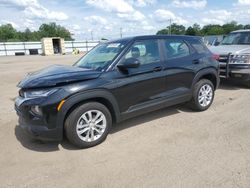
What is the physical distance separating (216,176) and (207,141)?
101 centimetres

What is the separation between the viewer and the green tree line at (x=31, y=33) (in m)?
87.0

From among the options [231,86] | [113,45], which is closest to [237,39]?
[231,86]

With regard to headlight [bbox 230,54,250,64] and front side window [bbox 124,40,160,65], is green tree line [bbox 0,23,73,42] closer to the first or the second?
headlight [bbox 230,54,250,64]

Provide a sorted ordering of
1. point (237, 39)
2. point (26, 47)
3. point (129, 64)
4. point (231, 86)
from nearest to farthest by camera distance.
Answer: point (129, 64)
point (231, 86)
point (237, 39)
point (26, 47)

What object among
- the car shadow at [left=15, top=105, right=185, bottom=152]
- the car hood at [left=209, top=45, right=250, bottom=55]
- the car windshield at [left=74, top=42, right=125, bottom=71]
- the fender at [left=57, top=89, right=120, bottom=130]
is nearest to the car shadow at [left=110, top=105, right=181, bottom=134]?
the car shadow at [left=15, top=105, right=185, bottom=152]

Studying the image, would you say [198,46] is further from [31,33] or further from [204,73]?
[31,33]

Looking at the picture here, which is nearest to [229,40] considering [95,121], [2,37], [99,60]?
[99,60]

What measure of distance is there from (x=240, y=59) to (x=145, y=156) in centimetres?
539

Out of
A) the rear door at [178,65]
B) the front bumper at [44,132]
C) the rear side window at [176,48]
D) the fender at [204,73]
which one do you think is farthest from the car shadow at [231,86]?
the front bumper at [44,132]

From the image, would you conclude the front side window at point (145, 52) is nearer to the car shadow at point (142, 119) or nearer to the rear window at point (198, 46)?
the rear window at point (198, 46)

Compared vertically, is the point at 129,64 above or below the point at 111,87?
above

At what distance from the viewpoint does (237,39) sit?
28.6 feet

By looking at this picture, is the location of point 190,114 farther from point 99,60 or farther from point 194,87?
point 99,60

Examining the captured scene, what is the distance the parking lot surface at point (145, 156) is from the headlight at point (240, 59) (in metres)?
2.75
